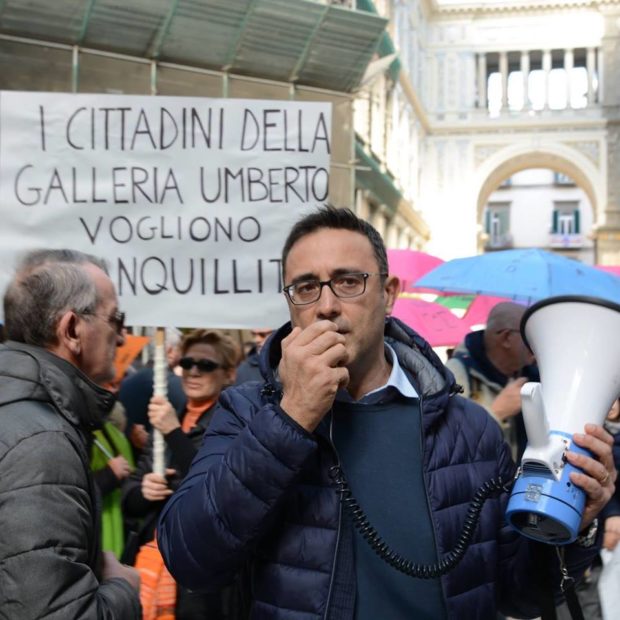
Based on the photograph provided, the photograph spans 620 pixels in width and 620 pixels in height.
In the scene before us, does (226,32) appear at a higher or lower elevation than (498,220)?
lower

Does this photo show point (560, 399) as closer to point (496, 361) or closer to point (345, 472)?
point (345, 472)

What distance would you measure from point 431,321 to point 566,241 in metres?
44.8

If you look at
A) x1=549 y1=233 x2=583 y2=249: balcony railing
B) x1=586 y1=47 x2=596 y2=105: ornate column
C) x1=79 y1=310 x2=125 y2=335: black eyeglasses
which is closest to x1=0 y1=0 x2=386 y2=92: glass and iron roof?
x1=79 y1=310 x2=125 y2=335: black eyeglasses

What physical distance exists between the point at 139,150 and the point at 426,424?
215 centimetres

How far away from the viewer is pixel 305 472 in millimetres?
1766

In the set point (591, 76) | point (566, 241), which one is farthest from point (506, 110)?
point (566, 241)

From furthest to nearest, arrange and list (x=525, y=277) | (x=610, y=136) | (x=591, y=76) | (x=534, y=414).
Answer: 1. (x=591, y=76)
2. (x=610, y=136)
3. (x=525, y=277)
4. (x=534, y=414)

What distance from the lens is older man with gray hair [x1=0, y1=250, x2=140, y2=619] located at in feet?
5.37

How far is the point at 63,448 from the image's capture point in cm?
174

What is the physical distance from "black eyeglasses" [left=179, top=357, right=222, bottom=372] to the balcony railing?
4844 cm

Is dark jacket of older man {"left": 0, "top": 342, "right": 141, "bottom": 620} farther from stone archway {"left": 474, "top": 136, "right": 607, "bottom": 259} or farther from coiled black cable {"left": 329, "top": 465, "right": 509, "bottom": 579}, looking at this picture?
stone archway {"left": 474, "top": 136, "right": 607, "bottom": 259}

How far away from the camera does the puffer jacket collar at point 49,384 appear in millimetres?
1801

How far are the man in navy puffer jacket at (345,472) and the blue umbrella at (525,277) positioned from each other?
290 centimetres

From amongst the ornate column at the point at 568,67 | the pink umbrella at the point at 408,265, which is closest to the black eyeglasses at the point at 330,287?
the pink umbrella at the point at 408,265
